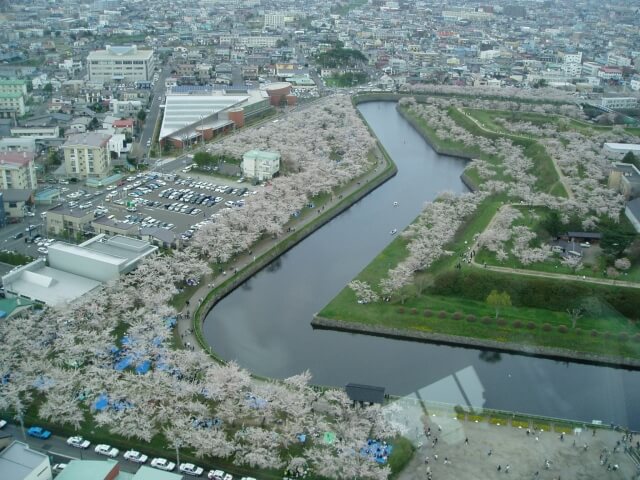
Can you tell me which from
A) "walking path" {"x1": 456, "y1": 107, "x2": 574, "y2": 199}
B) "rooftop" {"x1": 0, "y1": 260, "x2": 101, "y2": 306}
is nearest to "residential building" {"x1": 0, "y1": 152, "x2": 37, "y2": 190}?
"rooftop" {"x1": 0, "y1": 260, "x2": 101, "y2": 306}

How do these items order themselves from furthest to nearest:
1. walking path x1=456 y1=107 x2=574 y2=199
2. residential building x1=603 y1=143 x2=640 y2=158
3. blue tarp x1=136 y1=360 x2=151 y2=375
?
residential building x1=603 y1=143 x2=640 y2=158, walking path x1=456 y1=107 x2=574 y2=199, blue tarp x1=136 y1=360 x2=151 y2=375

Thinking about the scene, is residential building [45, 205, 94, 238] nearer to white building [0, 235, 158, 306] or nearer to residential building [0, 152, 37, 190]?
white building [0, 235, 158, 306]

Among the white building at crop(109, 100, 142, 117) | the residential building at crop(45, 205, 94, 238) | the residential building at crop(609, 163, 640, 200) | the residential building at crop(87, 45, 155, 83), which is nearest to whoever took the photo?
the residential building at crop(45, 205, 94, 238)

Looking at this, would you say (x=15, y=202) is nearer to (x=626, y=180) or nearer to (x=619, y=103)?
(x=626, y=180)

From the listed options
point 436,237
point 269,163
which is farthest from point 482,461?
point 269,163

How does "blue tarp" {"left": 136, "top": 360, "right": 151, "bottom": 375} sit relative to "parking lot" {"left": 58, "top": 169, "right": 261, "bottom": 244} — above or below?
above

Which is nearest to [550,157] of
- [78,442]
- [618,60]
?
[78,442]

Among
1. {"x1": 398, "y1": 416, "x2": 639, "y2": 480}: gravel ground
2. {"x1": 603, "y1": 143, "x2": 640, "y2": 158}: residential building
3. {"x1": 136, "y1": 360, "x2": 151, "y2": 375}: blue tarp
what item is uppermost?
{"x1": 603, "y1": 143, "x2": 640, "y2": 158}: residential building
